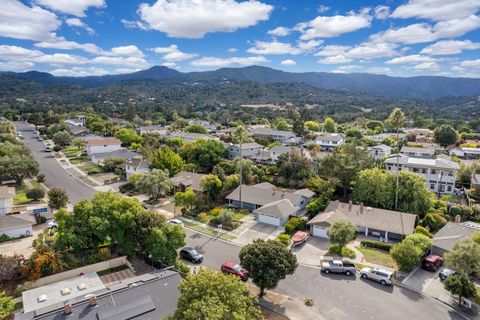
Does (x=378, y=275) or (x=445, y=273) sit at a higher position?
(x=378, y=275)

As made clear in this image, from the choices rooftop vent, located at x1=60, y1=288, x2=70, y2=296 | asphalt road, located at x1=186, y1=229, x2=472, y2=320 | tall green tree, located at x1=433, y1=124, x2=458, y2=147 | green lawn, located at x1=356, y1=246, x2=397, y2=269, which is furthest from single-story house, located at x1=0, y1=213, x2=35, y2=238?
tall green tree, located at x1=433, y1=124, x2=458, y2=147

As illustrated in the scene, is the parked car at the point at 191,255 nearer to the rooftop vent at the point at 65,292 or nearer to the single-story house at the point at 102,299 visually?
the single-story house at the point at 102,299

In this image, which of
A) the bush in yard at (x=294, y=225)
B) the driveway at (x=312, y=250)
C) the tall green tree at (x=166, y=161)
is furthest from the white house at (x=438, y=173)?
the tall green tree at (x=166, y=161)

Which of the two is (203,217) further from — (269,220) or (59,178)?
(59,178)

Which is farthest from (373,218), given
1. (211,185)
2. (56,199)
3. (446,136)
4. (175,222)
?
(446,136)

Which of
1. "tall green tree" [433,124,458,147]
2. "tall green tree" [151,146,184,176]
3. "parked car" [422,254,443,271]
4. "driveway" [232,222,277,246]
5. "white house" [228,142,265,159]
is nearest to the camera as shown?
"parked car" [422,254,443,271]

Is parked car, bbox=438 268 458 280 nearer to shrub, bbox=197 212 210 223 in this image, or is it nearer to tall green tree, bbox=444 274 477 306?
tall green tree, bbox=444 274 477 306
